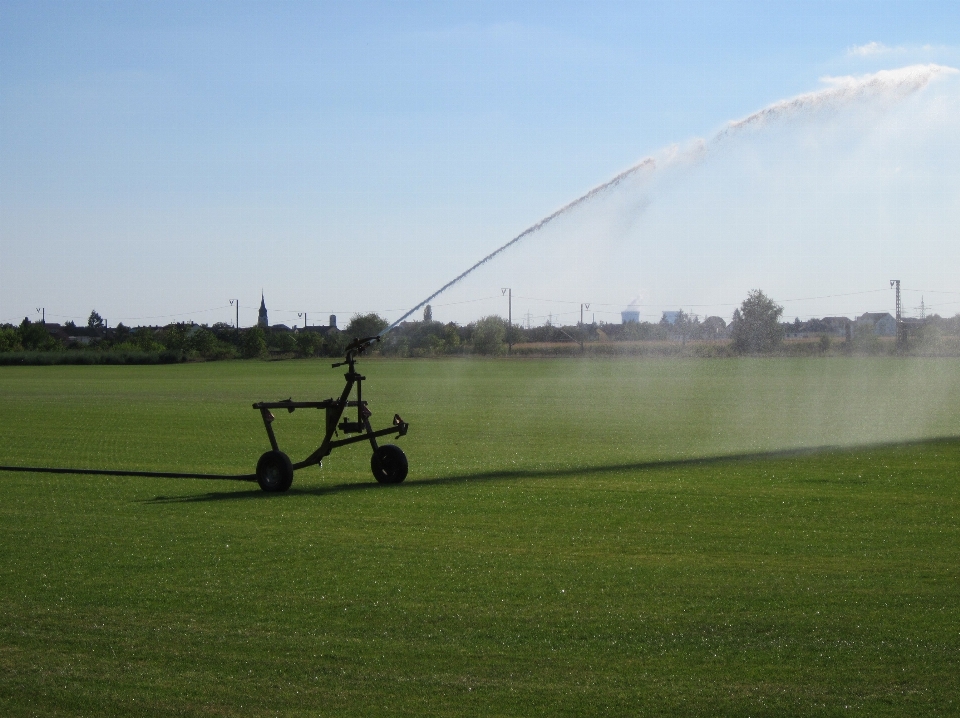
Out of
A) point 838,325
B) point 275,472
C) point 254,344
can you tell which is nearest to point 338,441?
point 275,472

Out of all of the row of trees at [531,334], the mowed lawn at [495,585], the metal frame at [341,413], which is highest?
the row of trees at [531,334]

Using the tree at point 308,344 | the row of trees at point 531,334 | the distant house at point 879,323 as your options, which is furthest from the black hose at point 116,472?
the tree at point 308,344

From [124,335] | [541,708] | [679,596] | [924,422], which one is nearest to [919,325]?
[924,422]

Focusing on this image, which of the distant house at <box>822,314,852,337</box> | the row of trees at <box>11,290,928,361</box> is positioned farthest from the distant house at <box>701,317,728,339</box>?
the distant house at <box>822,314,852,337</box>

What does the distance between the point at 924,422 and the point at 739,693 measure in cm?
2572

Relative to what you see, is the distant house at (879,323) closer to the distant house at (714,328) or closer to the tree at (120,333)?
the distant house at (714,328)

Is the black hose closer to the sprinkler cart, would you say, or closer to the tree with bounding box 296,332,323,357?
the sprinkler cart

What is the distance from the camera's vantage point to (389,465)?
1664cm

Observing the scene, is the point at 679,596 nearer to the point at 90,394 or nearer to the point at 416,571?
the point at 416,571

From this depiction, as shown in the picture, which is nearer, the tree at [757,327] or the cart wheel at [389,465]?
the cart wheel at [389,465]

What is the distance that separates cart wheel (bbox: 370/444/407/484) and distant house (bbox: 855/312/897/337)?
30.2 m

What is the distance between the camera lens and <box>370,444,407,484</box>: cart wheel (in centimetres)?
1661

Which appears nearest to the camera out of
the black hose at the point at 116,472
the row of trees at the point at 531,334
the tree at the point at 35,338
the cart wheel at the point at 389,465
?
the cart wheel at the point at 389,465

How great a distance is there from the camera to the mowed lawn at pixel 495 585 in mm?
6727
